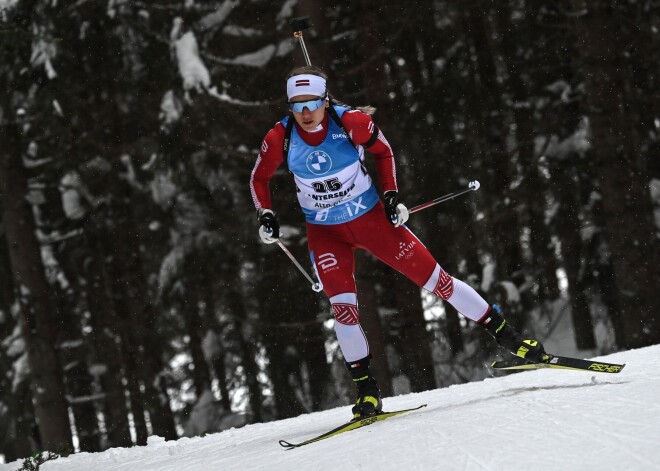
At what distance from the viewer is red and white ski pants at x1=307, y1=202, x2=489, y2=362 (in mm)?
5938

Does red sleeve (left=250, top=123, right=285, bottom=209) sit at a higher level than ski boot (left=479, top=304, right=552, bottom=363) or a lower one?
higher

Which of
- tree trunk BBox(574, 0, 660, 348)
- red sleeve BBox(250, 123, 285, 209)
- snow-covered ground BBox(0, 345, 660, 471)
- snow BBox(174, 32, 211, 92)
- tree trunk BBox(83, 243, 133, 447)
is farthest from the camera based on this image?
tree trunk BBox(83, 243, 133, 447)

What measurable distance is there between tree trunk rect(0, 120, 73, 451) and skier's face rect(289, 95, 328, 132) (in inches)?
335

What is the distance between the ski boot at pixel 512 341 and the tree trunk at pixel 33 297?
843 cm

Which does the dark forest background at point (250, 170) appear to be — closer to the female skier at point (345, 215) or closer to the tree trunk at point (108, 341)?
the tree trunk at point (108, 341)

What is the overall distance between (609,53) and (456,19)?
4.32 m

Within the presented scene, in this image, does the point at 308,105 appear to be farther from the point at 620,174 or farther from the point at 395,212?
the point at 620,174

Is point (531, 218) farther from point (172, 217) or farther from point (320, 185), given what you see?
point (320, 185)

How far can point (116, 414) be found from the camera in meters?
15.3

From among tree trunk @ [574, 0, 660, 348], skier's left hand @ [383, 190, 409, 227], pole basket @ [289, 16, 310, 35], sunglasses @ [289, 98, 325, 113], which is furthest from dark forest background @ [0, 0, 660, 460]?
sunglasses @ [289, 98, 325, 113]

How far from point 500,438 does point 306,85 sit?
272cm

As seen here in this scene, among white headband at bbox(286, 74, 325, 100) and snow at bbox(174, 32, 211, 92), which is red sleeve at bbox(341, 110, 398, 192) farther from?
snow at bbox(174, 32, 211, 92)

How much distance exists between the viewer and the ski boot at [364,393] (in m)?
5.78

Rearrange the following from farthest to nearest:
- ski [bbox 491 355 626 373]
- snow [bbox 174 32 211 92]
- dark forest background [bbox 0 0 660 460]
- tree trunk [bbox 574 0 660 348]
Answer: dark forest background [bbox 0 0 660 460] → snow [bbox 174 32 211 92] → tree trunk [bbox 574 0 660 348] → ski [bbox 491 355 626 373]
